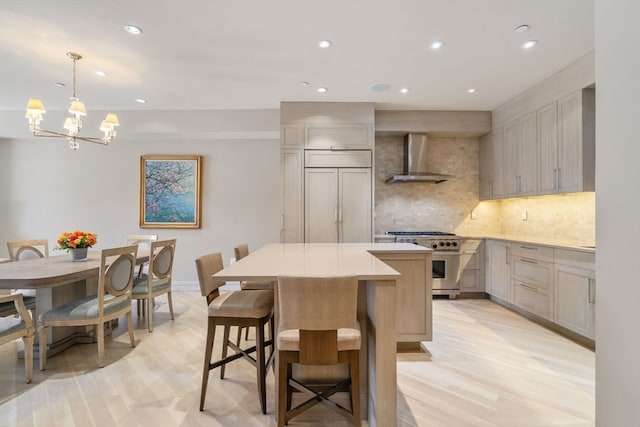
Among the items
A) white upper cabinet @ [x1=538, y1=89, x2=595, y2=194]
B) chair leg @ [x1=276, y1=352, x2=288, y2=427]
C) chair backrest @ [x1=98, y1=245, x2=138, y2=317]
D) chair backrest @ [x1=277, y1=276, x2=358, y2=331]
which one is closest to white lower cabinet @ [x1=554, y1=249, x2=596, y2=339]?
white upper cabinet @ [x1=538, y1=89, x2=595, y2=194]

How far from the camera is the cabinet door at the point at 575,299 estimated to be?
2.55 m

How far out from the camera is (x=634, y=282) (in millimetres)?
716

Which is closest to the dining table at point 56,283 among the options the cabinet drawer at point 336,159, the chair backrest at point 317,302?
the chair backrest at point 317,302

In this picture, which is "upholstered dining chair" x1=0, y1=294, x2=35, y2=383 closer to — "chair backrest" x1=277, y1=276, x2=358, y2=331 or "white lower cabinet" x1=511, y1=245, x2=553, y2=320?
"chair backrest" x1=277, y1=276, x2=358, y2=331

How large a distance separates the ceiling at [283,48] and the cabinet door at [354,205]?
1.06 m

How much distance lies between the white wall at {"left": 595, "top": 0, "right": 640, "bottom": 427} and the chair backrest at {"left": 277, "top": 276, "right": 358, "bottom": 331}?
81 centimetres

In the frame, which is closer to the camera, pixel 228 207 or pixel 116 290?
pixel 116 290

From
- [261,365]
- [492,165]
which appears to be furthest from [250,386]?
[492,165]

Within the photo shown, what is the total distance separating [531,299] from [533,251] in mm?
550

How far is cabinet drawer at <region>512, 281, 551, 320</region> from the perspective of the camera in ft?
10.0

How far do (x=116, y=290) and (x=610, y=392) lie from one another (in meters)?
3.07

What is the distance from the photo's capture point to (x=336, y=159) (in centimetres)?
404

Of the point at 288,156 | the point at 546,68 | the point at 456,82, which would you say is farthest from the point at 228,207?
the point at 546,68

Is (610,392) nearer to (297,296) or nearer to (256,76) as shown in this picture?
(297,296)
